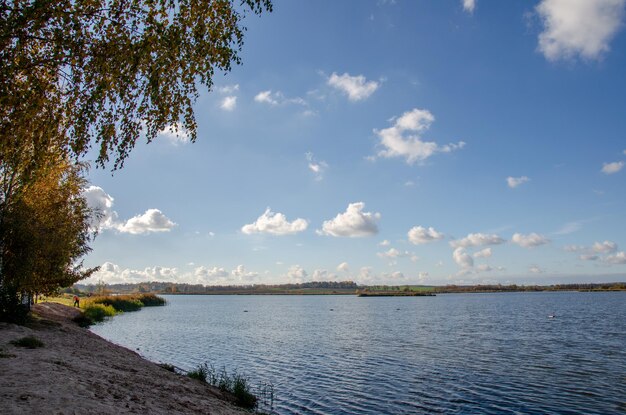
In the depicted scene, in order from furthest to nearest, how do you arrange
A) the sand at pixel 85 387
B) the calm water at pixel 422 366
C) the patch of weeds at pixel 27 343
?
the calm water at pixel 422 366 → the patch of weeds at pixel 27 343 → the sand at pixel 85 387

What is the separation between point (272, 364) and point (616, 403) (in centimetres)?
2504

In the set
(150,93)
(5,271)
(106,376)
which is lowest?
(106,376)

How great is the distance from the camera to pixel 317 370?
115 feet

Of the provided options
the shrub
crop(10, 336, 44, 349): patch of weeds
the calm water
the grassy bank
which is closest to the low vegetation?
the calm water

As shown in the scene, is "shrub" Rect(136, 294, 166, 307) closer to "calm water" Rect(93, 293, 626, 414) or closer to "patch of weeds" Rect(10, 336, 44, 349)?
"calm water" Rect(93, 293, 626, 414)

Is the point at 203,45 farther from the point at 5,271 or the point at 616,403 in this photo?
the point at 5,271

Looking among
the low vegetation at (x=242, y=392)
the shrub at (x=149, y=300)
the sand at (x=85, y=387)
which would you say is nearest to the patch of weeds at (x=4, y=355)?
the sand at (x=85, y=387)

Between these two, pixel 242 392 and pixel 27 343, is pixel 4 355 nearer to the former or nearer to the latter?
pixel 27 343

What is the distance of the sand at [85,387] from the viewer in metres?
12.4

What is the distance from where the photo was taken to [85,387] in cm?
1500

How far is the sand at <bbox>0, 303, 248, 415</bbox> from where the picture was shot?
40.6 feet

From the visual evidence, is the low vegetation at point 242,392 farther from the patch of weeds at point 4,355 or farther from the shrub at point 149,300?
the shrub at point 149,300

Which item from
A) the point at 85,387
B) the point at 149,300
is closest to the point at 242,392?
the point at 85,387

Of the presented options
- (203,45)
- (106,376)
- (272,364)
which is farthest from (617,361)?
(203,45)
